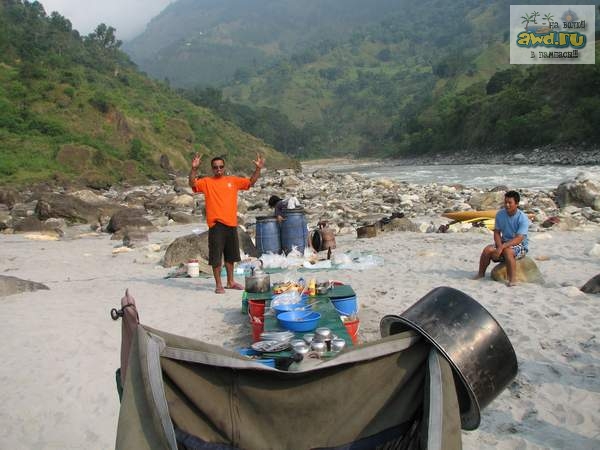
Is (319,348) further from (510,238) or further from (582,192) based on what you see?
(582,192)

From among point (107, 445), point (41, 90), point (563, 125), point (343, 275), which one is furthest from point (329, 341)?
point (563, 125)

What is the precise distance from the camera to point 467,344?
207cm

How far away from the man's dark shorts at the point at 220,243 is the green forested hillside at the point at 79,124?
23012mm

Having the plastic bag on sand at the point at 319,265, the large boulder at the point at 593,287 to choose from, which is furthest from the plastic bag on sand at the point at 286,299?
the large boulder at the point at 593,287

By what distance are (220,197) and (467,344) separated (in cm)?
487

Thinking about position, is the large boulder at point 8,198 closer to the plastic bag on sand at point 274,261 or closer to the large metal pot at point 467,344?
the plastic bag on sand at point 274,261

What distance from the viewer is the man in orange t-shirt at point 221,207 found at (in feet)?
21.4

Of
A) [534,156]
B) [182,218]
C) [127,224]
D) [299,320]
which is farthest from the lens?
[534,156]

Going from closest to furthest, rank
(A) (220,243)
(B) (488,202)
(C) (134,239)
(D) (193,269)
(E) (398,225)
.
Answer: (A) (220,243) < (D) (193,269) < (E) (398,225) < (C) (134,239) < (B) (488,202)

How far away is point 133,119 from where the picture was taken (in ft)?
139

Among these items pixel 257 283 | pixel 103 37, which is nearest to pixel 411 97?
pixel 103 37

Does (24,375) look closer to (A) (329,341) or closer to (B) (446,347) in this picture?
(A) (329,341)

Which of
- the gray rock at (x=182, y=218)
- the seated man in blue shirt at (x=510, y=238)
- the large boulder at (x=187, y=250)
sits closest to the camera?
the seated man in blue shirt at (x=510, y=238)

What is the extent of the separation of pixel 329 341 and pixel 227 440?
122 centimetres
